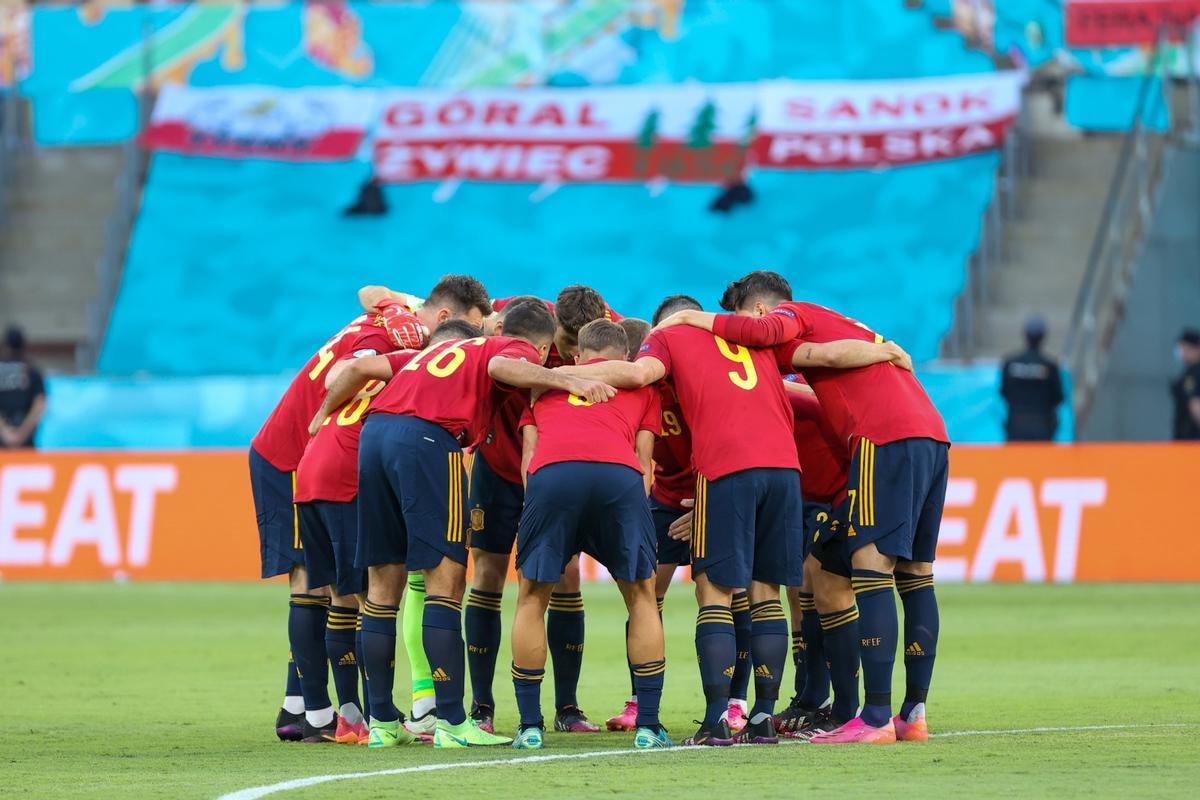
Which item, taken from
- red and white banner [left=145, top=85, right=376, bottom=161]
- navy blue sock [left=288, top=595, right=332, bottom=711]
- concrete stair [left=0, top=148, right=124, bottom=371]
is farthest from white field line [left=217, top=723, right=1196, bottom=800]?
red and white banner [left=145, top=85, right=376, bottom=161]

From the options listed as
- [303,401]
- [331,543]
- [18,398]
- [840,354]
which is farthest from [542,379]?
[18,398]

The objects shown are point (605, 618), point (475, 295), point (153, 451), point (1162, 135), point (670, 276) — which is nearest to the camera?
point (475, 295)

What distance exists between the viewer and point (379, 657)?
31.7 ft

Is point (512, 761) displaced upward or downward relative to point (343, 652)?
downward

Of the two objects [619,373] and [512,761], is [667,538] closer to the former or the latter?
[619,373]

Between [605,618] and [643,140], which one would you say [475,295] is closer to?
[605,618]

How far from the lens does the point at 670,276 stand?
30547 millimetres

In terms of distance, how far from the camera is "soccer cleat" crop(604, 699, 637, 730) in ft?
33.9

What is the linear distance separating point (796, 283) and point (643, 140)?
391 cm

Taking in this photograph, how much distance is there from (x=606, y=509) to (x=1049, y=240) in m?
21.9

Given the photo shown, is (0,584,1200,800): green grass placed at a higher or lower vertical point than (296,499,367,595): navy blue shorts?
lower

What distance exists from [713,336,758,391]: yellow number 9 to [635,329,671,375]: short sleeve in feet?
0.80

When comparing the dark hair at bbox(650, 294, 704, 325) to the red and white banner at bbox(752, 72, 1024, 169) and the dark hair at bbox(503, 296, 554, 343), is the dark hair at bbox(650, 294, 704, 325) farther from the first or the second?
the red and white banner at bbox(752, 72, 1024, 169)

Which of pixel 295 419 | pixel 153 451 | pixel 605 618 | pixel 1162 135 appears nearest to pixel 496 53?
pixel 1162 135
